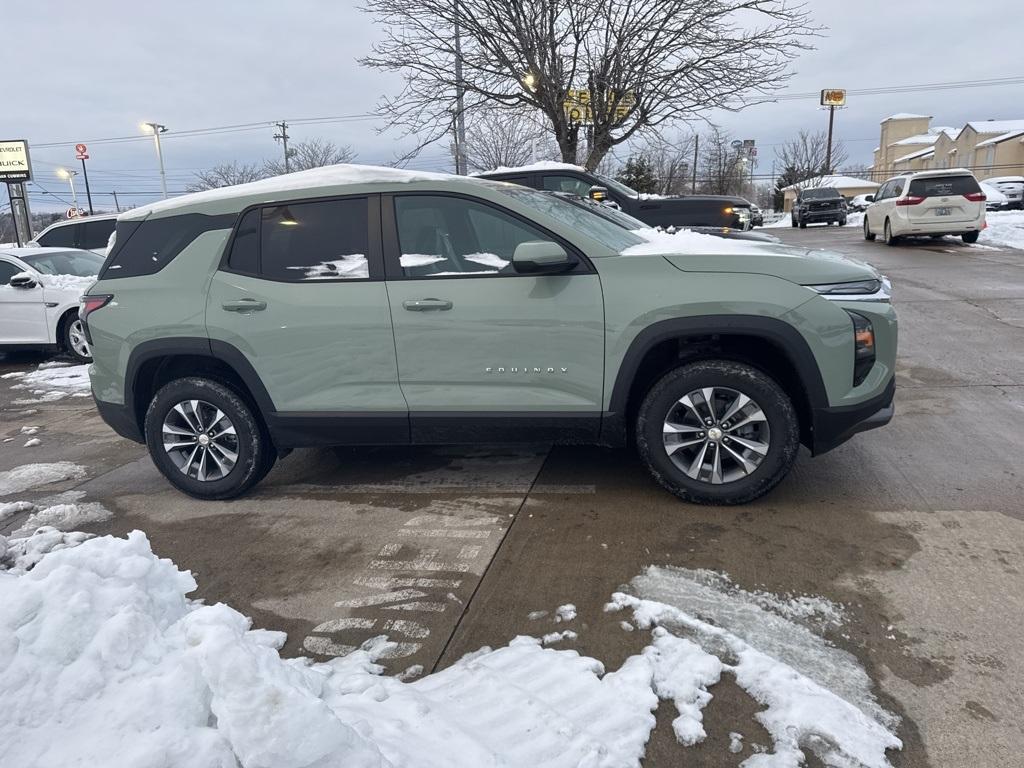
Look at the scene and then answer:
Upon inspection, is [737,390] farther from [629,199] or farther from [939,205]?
[939,205]

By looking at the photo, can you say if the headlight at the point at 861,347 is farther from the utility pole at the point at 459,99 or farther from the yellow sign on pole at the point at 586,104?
the utility pole at the point at 459,99

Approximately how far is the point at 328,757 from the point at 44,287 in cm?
1019

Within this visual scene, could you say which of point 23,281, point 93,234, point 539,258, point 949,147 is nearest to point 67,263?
point 23,281

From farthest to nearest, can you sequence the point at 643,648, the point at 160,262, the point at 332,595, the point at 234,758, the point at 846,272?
1. the point at 160,262
2. the point at 846,272
3. the point at 332,595
4. the point at 643,648
5. the point at 234,758

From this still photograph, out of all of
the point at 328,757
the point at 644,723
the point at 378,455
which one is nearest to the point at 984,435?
the point at 644,723

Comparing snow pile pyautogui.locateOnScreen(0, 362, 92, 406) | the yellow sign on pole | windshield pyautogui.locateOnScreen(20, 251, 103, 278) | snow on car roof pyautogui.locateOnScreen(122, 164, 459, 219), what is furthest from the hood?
the yellow sign on pole

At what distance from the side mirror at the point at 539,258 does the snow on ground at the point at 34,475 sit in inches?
147

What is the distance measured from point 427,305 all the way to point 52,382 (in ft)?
23.4

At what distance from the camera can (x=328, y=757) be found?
175 cm

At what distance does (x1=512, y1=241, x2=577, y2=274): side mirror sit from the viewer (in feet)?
11.7

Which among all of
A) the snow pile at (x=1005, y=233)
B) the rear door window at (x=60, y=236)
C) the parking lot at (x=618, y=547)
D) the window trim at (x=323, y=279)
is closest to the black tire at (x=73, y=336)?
the parking lot at (x=618, y=547)

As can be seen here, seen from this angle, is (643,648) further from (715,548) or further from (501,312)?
(501,312)

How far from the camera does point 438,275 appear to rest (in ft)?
12.6

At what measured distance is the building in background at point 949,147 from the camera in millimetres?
53906
